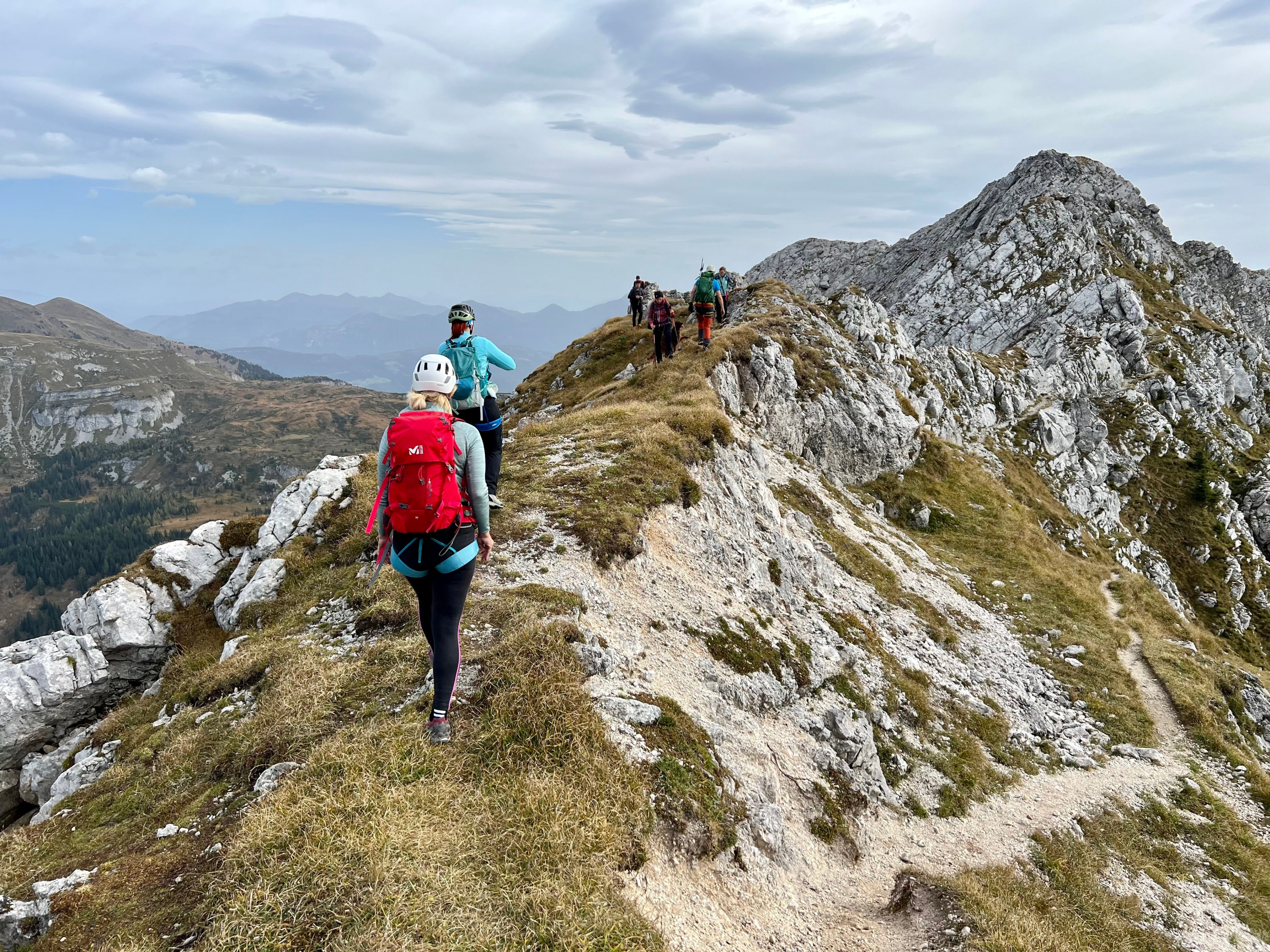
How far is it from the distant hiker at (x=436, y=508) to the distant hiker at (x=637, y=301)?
39.0 metres

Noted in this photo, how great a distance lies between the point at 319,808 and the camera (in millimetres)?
6848

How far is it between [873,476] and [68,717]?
41.6 metres

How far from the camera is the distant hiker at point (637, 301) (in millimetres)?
46844

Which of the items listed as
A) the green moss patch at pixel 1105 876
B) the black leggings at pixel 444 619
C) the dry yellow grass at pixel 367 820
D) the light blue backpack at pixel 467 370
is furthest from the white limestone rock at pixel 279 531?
the green moss patch at pixel 1105 876

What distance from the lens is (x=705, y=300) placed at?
33844 mm

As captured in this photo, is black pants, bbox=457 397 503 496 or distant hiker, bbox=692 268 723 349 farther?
distant hiker, bbox=692 268 723 349

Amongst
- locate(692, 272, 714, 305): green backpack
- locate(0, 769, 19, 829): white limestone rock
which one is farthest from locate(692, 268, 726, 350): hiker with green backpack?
locate(0, 769, 19, 829): white limestone rock

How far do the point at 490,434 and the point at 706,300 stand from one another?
22694mm

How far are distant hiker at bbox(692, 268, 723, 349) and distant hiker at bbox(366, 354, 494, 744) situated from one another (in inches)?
1056

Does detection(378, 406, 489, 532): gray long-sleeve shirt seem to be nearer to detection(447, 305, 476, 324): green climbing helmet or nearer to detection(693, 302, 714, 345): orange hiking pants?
detection(447, 305, 476, 324): green climbing helmet

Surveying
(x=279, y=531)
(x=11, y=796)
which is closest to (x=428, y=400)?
(x=279, y=531)

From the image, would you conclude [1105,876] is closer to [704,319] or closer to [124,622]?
[124,622]

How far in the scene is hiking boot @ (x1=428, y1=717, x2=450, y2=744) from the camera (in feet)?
26.9

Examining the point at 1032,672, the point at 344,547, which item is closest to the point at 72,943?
the point at 344,547
